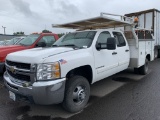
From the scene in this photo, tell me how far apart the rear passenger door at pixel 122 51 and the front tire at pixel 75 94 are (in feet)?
6.18

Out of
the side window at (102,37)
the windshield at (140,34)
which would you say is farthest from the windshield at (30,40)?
the windshield at (140,34)

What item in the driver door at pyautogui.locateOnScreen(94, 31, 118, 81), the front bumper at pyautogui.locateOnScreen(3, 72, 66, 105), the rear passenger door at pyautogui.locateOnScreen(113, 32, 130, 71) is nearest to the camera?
the front bumper at pyautogui.locateOnScreen(3, 72, 66, 105)

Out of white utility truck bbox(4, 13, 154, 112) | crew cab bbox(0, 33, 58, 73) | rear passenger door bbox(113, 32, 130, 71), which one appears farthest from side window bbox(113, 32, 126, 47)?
crew cab bbox(0, 33, 58, 73)

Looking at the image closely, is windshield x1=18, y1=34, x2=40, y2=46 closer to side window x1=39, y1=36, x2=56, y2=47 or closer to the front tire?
side window x1=39, y1=36, x2=56, y2=47

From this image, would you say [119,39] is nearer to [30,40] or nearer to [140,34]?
[140,34]

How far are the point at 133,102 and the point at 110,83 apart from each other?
180 centimetres

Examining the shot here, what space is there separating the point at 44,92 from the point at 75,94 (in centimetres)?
90

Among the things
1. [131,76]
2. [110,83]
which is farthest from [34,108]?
[131,76]

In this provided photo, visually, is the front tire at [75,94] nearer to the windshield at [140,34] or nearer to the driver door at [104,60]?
the driver door at [104,60]

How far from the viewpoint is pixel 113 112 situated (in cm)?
391

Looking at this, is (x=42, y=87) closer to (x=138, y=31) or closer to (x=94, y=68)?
(x=94, y=68)

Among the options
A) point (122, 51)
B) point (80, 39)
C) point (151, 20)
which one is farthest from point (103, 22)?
point (151, 20)

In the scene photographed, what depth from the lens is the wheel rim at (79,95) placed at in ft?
12.9

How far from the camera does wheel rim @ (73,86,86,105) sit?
154 inches
